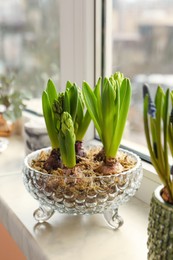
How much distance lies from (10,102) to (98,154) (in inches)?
27.2

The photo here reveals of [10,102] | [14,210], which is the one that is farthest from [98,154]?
[10,102]

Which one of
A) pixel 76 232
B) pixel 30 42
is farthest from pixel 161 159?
pixel 30 42

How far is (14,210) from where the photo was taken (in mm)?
836

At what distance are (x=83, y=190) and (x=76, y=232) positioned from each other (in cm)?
10

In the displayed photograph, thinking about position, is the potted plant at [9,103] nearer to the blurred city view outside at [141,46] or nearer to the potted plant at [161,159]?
the blurred city view outside at [141,46]

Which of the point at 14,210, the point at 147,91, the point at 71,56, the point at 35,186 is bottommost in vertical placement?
the point at 14,210

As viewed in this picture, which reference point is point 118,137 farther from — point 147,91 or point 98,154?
point 147,91

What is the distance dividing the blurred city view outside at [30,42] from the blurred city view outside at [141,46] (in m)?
0.34

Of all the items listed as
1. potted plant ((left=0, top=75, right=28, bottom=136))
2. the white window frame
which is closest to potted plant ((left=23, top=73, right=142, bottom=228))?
the white window frame

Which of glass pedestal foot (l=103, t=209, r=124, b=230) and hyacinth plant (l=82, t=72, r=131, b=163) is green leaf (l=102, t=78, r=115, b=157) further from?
glass pedestal foot (l=103, t=209, r=124, b=230)

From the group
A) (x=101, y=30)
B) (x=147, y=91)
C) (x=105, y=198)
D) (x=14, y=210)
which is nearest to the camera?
(x=147, y=91)

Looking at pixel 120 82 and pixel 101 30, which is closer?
pixel 120 82

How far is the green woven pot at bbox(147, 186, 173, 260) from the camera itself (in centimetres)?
53

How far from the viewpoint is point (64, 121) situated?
2.22 ft
